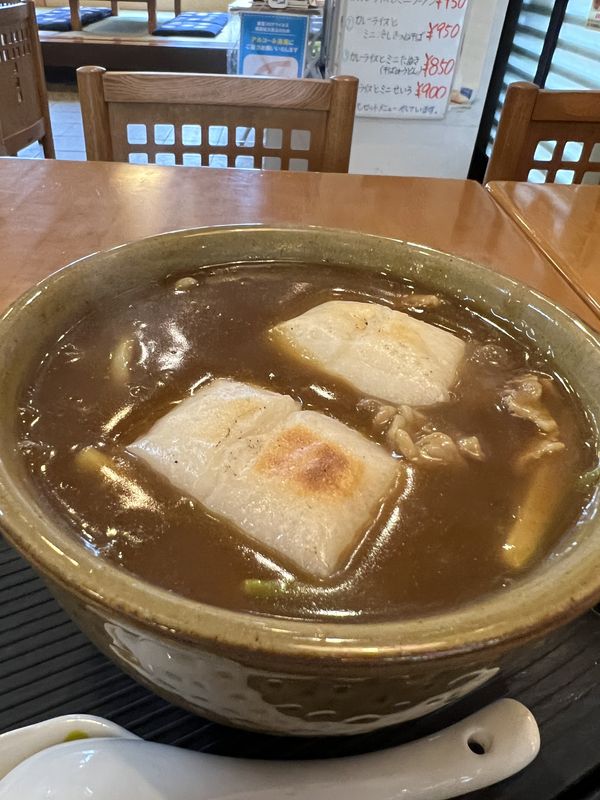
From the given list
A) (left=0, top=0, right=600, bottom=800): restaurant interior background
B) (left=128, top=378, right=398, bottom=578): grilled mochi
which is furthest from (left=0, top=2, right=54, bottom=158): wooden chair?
(left=128, top=378, right=398, bottom=578): grilled mochi

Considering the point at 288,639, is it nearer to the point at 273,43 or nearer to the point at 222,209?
the point at 222,209

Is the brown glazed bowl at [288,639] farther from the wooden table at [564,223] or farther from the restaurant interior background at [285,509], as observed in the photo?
the wooden table at [564,223]

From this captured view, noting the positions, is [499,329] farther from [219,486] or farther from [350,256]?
[219,486]

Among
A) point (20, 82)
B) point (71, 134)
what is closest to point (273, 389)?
point (20, 82)

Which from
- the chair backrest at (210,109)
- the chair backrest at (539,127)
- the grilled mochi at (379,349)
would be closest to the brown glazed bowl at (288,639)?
the grilled mochi at (379,349)

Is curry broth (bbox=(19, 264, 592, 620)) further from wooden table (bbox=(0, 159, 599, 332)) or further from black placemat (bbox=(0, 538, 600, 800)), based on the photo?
wooden table (bbox=(0, 159, 599, 332))

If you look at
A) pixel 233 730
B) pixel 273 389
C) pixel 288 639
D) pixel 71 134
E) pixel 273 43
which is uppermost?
pixel 288 639
